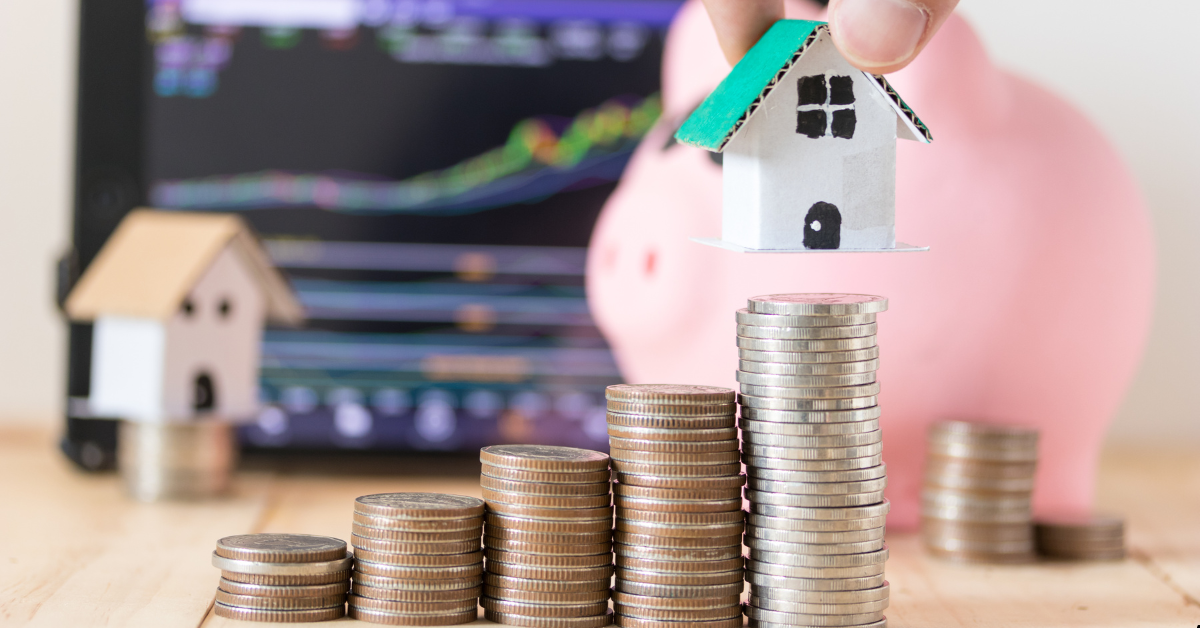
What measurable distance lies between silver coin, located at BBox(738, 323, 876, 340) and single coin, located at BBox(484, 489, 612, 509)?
0.21 m

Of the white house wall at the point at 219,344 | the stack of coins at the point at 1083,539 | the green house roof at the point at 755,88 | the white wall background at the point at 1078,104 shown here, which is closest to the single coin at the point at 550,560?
the green house roof at the point at 755,88

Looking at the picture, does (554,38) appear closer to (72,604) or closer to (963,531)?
(963,531)

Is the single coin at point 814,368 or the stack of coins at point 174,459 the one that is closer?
the single coin at point 814,368

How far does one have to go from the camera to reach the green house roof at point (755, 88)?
1.13m

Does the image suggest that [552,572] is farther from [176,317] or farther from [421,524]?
[176,317]

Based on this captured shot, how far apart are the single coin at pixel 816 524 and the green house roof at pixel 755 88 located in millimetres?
344

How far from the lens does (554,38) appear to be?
1.99 m

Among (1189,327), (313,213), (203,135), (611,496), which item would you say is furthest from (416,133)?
(1189,327)

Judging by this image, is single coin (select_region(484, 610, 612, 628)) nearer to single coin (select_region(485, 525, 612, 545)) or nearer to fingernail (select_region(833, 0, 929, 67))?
single coin (select_region(485, 525, 612, 545))

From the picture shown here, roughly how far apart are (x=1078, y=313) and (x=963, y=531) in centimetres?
31

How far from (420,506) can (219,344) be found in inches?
28.9

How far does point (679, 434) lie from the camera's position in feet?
3.76

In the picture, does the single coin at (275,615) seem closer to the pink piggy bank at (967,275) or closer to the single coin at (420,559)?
the single coin at (420,559)

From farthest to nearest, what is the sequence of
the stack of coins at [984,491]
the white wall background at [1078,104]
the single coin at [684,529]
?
the white wall background at [1078,104] → the stack of coins at [984,491] → the single coin at [684,529]
